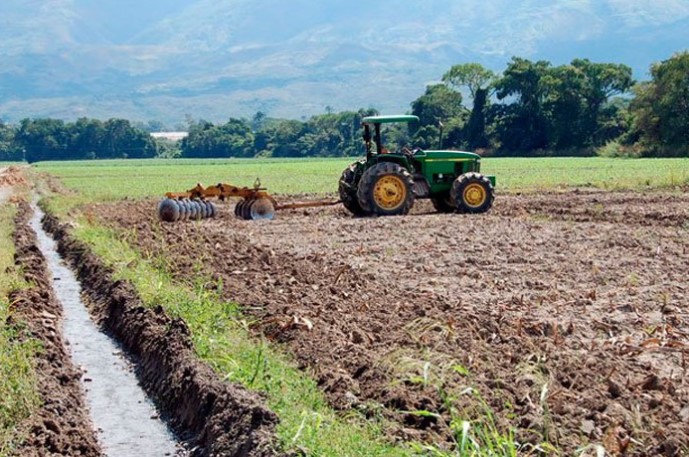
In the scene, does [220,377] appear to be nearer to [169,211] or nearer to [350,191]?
[169,211]

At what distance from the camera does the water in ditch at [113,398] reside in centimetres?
834

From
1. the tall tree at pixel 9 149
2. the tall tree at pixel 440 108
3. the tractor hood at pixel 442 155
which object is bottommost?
the tall tree at pixel 9 149

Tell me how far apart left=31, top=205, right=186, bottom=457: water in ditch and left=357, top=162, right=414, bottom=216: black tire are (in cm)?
882

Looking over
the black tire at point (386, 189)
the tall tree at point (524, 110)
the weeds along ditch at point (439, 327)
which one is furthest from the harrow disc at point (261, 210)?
the tall tree at point (524, 110)

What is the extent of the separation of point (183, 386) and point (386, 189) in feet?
43.7

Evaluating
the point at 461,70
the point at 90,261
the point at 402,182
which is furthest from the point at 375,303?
the point at 461,70

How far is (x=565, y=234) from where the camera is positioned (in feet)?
59.4


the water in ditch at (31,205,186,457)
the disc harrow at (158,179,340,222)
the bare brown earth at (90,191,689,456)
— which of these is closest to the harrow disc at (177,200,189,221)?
the disc harrow at (158,179,340,222)

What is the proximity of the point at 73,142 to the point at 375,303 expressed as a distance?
5247 inches

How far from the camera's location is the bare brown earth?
7320 mm

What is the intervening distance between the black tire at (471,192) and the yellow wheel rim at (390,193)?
1.22 metres

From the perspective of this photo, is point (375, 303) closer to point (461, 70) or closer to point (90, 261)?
point (90, 261)

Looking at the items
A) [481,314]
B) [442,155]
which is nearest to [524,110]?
[442,155]

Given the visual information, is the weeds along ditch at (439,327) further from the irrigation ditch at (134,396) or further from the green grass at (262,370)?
the irrigation ditch at (134,396)
